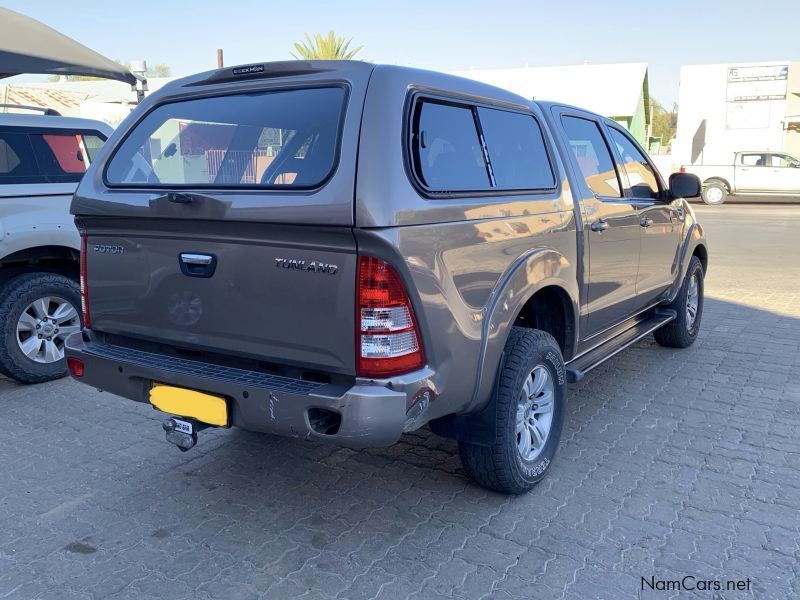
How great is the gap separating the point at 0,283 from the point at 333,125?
3453 mm

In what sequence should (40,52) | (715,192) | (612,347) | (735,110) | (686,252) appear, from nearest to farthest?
(612,347)
(686,252)
(40,52)
(715,192)
(735,110)

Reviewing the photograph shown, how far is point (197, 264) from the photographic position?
278cm

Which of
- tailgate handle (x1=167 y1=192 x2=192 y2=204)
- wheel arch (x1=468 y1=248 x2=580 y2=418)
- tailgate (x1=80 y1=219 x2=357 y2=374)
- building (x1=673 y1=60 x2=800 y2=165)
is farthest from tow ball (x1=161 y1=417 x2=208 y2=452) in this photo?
building (x1=673 y1=60 x2=800 y2=165)

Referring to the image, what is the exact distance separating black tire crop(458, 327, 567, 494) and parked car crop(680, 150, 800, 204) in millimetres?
20314

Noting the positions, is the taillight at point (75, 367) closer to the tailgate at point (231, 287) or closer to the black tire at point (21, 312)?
the tailgate at point (231, 287)

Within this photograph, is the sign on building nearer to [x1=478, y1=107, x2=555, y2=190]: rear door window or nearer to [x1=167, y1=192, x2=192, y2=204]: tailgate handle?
[x1=478, y1=107, x2=555, y2=190]: rear door window

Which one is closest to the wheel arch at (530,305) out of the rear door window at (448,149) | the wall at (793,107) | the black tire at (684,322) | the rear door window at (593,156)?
the rear door window at (448,149)

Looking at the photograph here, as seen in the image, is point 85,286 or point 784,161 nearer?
point 85,286

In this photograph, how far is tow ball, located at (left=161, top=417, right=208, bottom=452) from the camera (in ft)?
9.59

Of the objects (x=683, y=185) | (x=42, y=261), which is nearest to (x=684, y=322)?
(x=683, y=185)

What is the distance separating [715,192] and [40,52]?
20.5m

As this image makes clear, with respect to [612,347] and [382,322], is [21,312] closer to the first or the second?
[382,322]

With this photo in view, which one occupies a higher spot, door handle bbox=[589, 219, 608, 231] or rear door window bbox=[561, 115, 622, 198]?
rear door window bbox=[561, 115, 622, 198]

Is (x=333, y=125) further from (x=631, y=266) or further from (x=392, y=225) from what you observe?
(x=631, y=266)
